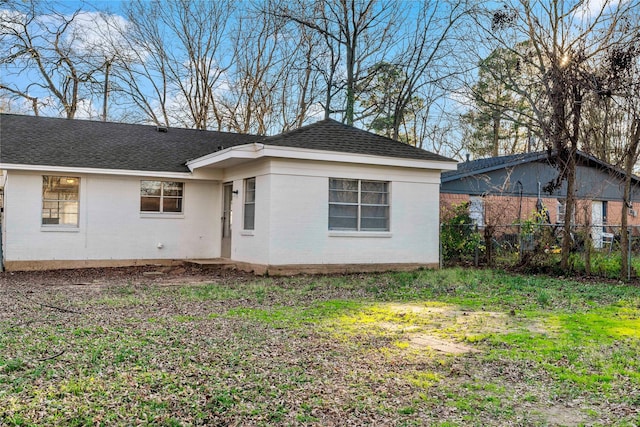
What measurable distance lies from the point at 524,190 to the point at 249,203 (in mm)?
12113

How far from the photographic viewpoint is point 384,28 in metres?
22.0

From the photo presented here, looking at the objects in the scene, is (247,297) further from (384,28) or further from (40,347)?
(384,28)

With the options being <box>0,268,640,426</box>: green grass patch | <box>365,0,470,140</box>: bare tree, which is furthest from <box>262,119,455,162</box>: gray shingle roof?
<box>365,0,470,140</box>: bare tree

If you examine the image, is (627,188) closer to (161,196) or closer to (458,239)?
(458,239)

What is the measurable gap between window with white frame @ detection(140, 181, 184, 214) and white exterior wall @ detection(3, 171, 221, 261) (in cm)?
16

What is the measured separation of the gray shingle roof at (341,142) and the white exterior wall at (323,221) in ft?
1.33

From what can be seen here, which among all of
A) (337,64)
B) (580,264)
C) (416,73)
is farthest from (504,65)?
(580,264)

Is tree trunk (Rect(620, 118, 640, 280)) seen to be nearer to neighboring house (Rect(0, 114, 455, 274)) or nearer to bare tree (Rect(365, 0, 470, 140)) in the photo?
neighboring house (Rect(0, 114, 455, 274))

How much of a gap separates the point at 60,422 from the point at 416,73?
2138cm

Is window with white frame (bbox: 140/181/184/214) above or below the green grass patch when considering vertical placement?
above

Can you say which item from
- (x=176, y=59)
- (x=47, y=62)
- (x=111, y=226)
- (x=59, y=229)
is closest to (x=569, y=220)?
(x=111, y=226)

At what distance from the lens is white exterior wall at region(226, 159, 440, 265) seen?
12.5 metres

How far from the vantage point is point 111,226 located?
45.9 feet

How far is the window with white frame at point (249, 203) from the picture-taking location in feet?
44.0
